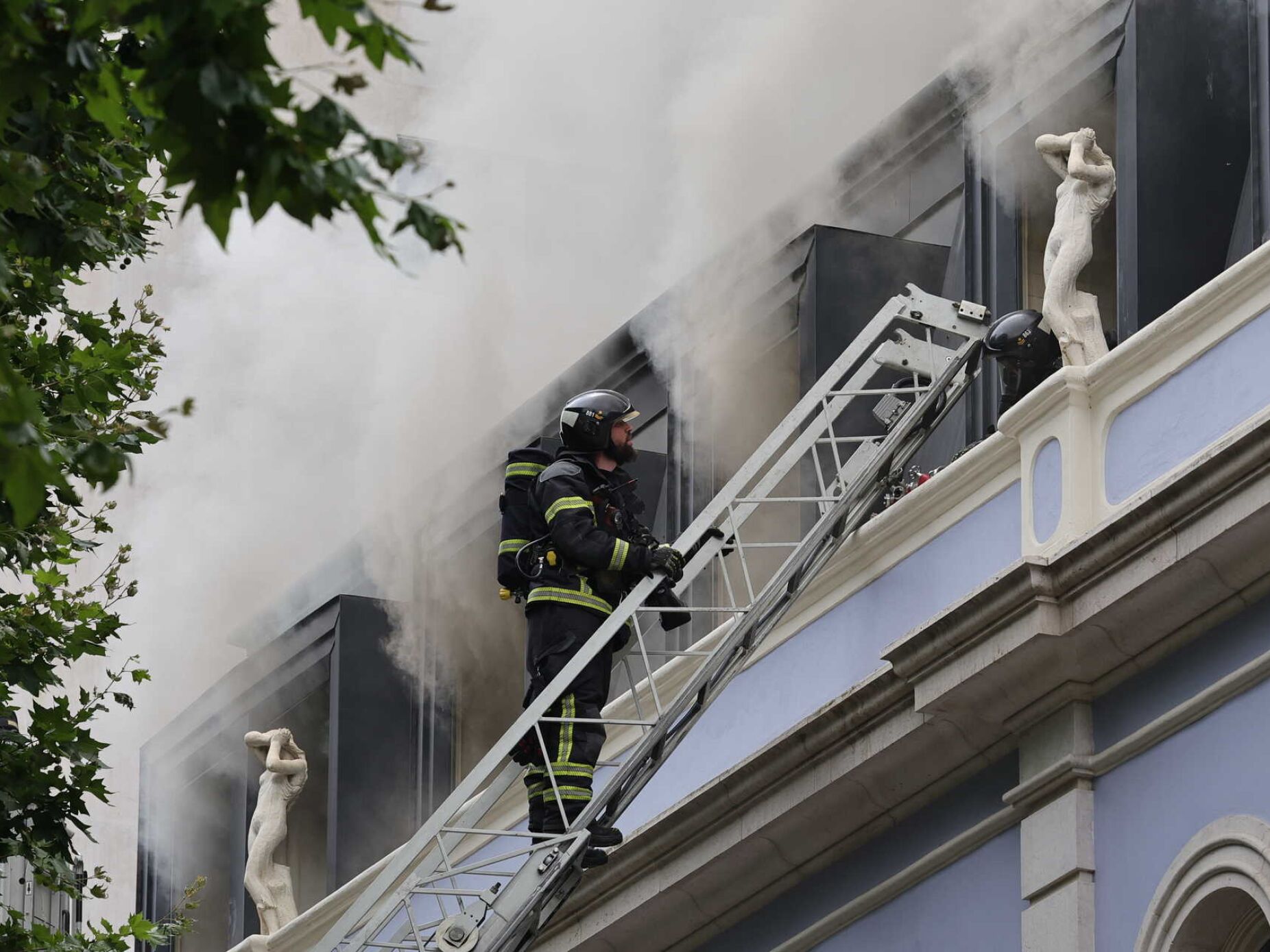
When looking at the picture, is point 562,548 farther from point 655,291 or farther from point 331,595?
point 331,595

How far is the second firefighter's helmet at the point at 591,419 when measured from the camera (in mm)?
12391

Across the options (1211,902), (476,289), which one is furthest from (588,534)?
(476,289)

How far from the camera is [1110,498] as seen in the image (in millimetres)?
11719

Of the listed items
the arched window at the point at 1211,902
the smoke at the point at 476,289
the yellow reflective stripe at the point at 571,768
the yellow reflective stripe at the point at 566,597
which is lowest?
the arched window at the point at 1211,902

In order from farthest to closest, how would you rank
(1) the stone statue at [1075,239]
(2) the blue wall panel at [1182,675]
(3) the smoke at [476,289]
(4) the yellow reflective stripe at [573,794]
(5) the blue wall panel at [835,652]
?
(3) the smoke at [476,289] < (5) the blue wall panel at [835,652] < (1) the stone statue at [1075,239] < (4) the yellow reflective stripe at [573,794] < (2) the blue wall panel at [1182,675]

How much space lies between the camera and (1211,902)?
1094 cm

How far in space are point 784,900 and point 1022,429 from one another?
8.95ft

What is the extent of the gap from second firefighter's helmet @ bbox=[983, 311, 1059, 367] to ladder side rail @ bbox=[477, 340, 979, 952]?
0.44 m

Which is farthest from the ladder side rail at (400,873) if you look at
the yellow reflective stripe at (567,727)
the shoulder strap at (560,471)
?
the shoulder strap at (560,471)

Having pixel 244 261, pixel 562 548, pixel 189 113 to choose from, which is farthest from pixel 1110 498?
pixel 244 261

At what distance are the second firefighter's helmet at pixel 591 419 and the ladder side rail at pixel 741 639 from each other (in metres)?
1.03

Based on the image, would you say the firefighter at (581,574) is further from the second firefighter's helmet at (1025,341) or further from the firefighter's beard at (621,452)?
the second firefighter's helmet at (1025,341)

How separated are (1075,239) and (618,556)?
2.51 meters

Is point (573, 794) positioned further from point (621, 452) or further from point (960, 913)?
point (960, 913)
